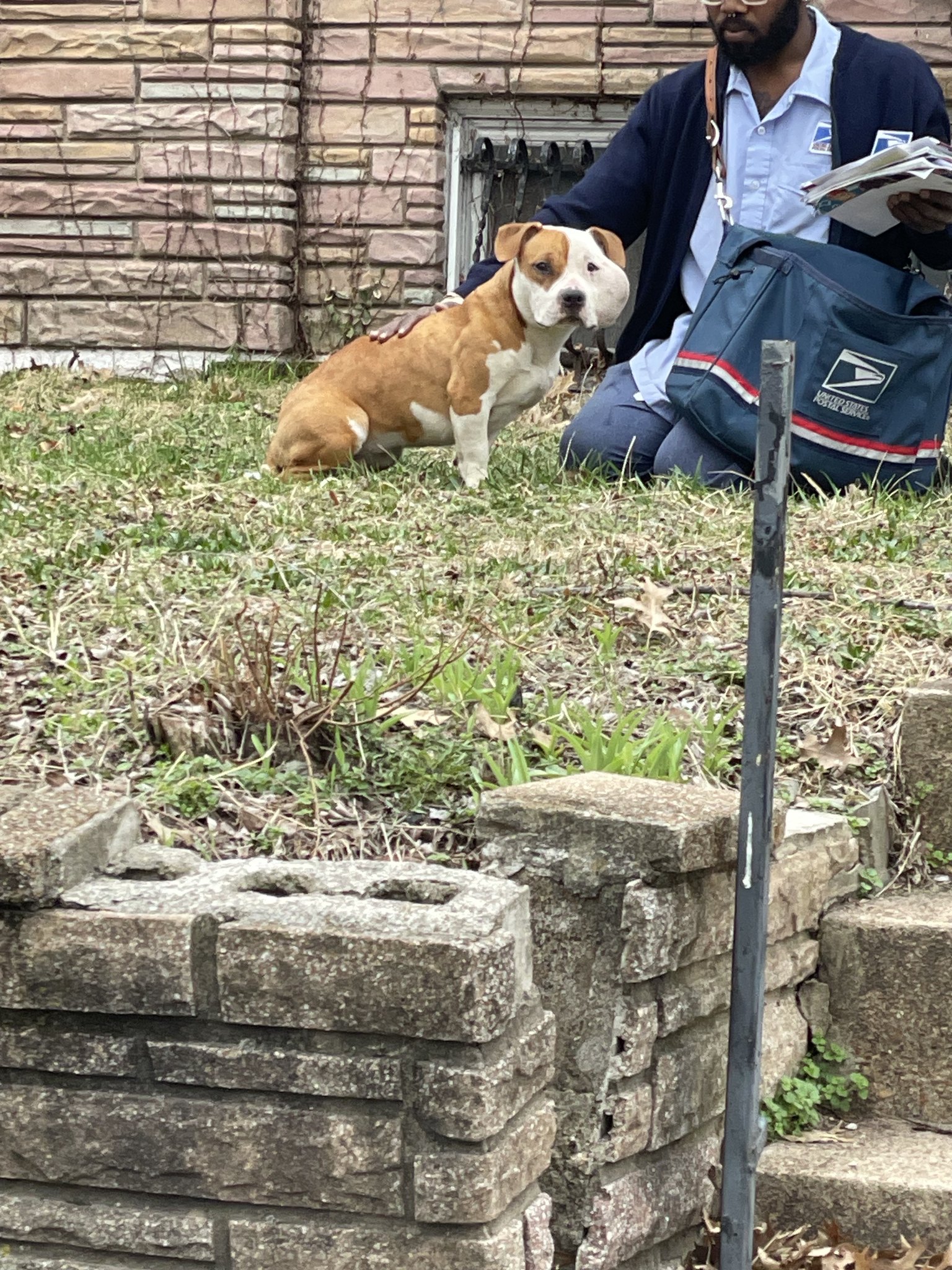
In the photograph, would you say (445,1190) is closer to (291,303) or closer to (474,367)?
(474,367)

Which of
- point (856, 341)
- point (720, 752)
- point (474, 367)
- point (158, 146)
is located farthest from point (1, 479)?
point (158, 146)

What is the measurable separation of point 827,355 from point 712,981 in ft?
8.96

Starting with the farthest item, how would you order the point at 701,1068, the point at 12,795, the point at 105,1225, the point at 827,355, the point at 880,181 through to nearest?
the point at 827,355
the point at 880,181
the point at 701,1068
the point at 12,795
the point at 105,1225

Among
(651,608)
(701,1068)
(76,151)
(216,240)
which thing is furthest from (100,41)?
(701,1068)

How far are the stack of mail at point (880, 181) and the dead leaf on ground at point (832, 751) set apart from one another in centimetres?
200

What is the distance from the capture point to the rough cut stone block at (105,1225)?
5.83 feet

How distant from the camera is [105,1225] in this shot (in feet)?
5.88

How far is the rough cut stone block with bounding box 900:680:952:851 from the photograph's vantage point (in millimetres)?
2629

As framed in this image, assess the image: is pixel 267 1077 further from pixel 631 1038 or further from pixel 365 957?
pixel 631 1038

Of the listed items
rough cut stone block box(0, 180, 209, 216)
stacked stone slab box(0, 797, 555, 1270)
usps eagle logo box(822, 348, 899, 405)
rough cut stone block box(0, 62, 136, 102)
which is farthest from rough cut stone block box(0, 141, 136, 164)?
stacked stone slab box(0, 797, 555, 1270)

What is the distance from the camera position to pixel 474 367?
4855 millimetres

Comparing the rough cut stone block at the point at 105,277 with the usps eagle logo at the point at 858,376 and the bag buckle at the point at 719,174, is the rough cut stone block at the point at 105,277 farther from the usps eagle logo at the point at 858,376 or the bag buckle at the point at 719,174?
the usps eagle logo at the point at 858,376

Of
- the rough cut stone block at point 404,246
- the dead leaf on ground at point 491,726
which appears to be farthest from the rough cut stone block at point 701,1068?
the rough cut stone block at point 404,246

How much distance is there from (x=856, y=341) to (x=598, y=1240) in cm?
310
